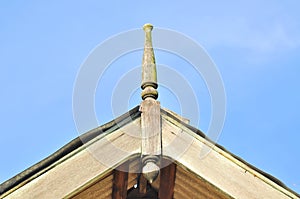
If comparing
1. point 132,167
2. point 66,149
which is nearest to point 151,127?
point 132,167

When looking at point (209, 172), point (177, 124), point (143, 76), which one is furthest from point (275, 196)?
point (143, 76)

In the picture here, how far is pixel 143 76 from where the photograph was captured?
5996mm

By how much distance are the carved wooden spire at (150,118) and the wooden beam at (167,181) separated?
0.70ft

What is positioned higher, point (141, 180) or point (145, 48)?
point (145, 48)

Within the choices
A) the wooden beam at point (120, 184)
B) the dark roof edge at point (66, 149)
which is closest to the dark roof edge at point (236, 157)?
the dark roof edge at point (66, 149)

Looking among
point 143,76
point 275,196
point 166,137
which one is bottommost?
point 275,196

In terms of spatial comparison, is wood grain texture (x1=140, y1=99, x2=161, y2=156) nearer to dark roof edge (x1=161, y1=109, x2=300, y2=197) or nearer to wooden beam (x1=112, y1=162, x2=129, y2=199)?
dark roof edge (x1=161, y1=109, x2=300, y2=197)

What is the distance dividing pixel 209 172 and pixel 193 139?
27cm

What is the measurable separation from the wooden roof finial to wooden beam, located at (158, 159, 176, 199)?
49 cm

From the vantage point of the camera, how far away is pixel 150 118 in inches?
228

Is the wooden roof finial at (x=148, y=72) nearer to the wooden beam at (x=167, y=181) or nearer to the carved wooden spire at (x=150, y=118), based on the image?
the carved wooden spire at (x=150, y=118)

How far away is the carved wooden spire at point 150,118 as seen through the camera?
5.61m

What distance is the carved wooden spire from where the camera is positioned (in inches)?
221

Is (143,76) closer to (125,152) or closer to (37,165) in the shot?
(125,152)
